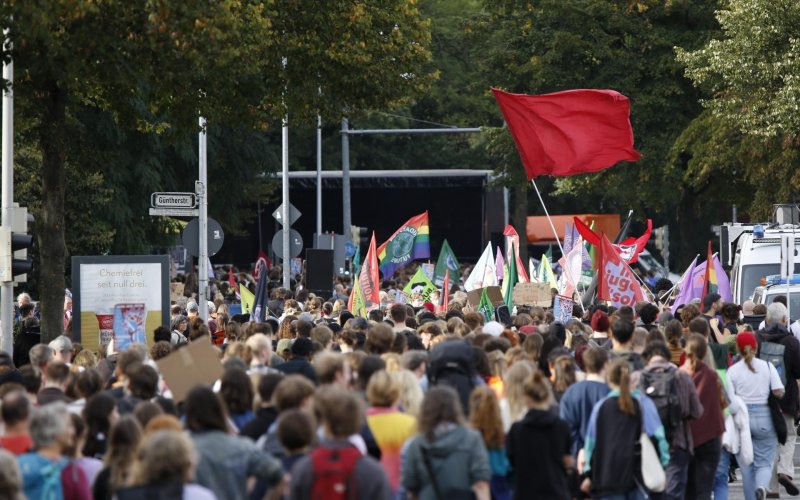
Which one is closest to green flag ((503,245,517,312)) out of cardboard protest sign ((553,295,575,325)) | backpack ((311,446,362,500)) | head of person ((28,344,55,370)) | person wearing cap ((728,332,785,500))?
cardboard protest sign ((553,295,575,325))

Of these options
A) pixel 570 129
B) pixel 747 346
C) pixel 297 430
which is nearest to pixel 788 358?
pixel 747 346

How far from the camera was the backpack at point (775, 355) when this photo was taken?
15.0 meters

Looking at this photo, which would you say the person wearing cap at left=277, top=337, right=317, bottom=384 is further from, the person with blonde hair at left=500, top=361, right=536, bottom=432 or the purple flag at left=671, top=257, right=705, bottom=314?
the purple flag at left=671, top=257, right=705, bottom=314

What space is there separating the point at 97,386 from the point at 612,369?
3.19 m

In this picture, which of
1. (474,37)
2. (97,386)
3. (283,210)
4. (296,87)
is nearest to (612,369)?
(97,386)

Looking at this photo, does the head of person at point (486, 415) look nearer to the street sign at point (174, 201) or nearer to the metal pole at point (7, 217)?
the metal pole at point (7, 217)

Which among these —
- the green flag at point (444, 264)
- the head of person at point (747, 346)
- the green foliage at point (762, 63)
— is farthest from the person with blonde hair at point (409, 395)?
the green foliage at point (762, 63)

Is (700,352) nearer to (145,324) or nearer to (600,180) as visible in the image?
(145,324)

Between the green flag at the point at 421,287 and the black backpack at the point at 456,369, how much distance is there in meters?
16.4

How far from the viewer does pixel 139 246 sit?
34.7 metres

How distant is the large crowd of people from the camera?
24.2 ft

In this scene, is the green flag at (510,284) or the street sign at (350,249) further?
the street sign at (350,249)

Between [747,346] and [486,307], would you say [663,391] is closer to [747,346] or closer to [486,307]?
[747,346]

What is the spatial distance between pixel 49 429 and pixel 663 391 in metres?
4.84
